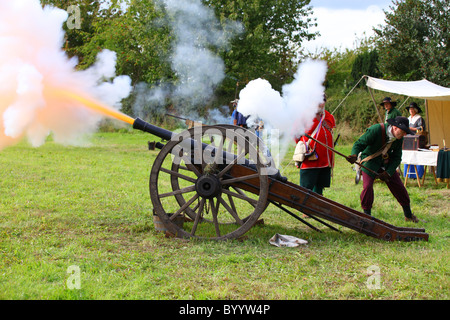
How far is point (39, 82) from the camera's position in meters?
5.02

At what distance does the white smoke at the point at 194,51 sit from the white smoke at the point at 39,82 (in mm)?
6130

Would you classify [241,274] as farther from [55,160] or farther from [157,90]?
[157,90]

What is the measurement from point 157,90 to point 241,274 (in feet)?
41.3

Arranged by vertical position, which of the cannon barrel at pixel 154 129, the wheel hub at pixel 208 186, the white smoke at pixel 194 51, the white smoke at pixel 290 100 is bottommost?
the wheel hub at pixel 208 186

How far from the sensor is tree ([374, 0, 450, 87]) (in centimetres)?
1562

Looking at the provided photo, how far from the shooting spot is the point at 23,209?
6.43 metres

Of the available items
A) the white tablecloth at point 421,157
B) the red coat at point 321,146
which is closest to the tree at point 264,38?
the white tablecloth at point 421,157

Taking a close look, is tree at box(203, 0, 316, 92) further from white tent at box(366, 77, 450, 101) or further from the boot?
the boot

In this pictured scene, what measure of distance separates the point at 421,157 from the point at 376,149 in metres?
3.89

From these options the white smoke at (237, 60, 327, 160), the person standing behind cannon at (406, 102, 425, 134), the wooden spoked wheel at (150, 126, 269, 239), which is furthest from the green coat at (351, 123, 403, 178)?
the person standing behind cannon at (406, 102, 425, 134)

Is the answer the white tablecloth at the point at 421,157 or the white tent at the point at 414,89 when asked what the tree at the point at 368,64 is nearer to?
the white tent at the point at 414,89

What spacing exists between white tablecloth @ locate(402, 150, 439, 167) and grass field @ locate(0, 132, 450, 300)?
1661mm

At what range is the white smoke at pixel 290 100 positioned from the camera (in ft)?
17.1
